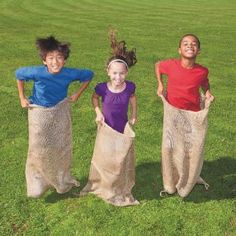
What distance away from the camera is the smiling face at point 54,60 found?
5.49m

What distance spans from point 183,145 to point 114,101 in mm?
1113

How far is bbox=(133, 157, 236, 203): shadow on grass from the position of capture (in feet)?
21.3

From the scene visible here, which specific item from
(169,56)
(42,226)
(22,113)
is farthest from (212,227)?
(169,56)

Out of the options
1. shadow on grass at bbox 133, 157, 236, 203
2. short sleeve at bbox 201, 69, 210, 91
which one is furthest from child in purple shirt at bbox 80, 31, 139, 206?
short sleeve at bbox 201, 69, 210, 91

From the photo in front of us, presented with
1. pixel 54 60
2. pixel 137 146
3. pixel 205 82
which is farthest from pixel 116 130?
pixel 137 146

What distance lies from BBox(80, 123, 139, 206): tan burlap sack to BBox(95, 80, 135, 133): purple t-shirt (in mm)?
179

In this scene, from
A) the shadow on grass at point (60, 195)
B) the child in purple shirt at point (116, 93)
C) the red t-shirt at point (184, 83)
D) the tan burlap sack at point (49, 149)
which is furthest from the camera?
the shadow on grass at point (60, 195)

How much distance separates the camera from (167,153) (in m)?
6.15

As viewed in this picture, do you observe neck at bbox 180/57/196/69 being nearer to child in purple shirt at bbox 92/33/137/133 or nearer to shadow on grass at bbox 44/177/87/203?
child in purple shirt at bbox 92/33/137/133

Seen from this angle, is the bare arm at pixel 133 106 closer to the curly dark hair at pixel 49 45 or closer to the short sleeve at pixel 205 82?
the short sleeve at pixel 205 82

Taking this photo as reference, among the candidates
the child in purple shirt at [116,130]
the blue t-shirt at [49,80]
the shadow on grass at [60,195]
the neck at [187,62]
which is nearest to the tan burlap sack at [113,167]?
the child in purple shirt at [116,130]

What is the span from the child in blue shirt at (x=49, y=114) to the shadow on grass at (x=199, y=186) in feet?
1.44

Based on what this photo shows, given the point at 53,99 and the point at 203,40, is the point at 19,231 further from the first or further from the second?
the point at 203,40

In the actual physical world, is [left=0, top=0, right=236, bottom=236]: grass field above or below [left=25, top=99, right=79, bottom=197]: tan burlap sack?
below
